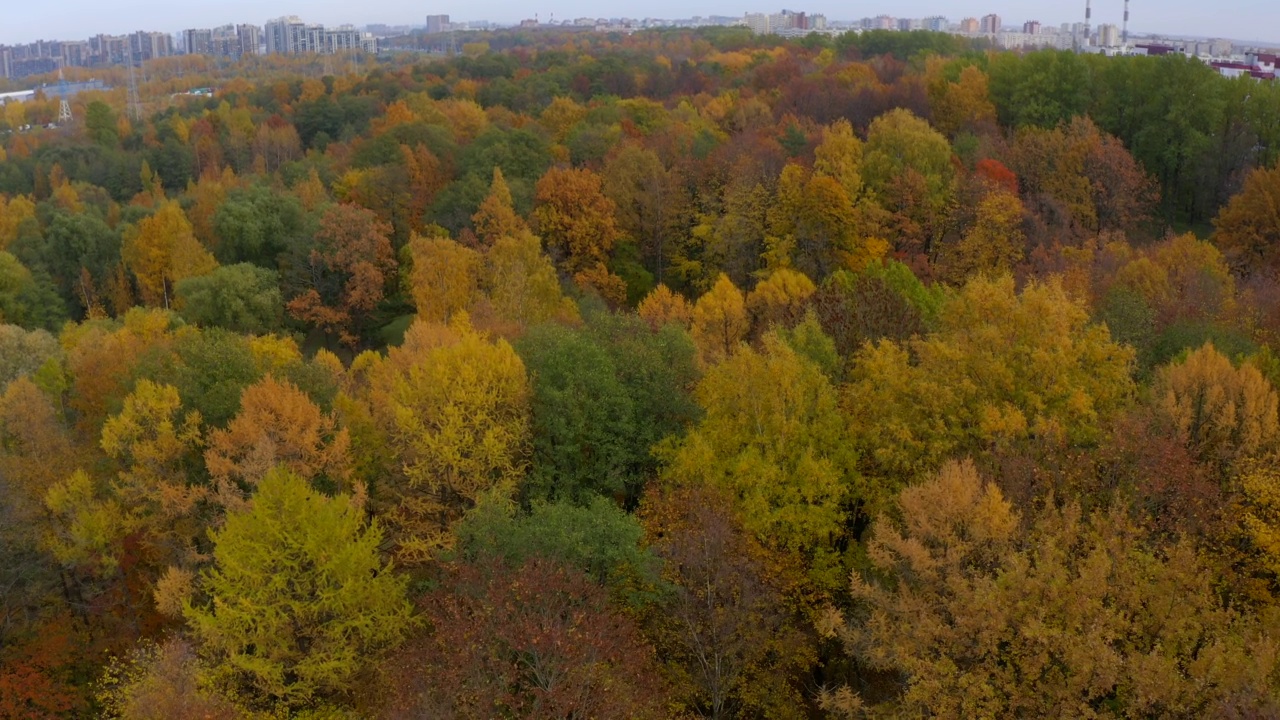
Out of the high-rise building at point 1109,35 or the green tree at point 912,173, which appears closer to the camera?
the green tree at point 912,173

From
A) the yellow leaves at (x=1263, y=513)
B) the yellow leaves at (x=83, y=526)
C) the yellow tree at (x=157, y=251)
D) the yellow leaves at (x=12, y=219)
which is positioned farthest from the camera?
the yellow leaves at (x=12, y=219)

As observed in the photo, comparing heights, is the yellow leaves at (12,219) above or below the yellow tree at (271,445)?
above

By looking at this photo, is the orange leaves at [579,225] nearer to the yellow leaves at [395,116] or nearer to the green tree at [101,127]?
the yellow leaves at [395,116]

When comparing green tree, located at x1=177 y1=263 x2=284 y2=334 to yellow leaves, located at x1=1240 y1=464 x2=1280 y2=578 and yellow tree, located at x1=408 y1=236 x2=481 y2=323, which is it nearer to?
yellow tree, located at x1=408 y1=236 x2=481 y2=323

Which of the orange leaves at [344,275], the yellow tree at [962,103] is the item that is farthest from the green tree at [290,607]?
the yellow tree at [962,103]

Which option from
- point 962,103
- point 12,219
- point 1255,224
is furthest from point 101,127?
point 1255,224

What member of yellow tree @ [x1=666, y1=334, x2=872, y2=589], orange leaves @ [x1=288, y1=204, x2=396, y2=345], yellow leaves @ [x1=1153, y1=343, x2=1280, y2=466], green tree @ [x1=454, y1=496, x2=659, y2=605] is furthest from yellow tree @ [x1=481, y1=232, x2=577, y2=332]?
yellow leaves @ [x1=1153, y1=343, x2=1280, y2=466]
